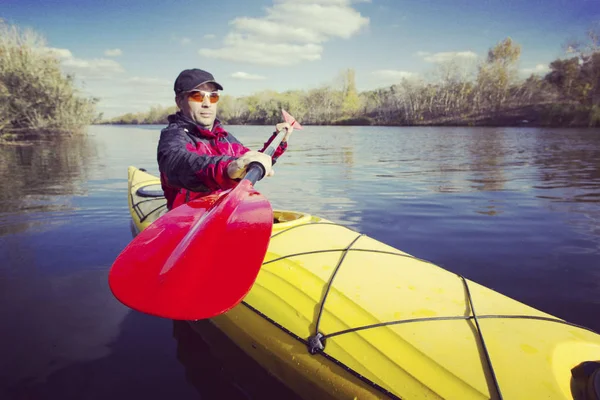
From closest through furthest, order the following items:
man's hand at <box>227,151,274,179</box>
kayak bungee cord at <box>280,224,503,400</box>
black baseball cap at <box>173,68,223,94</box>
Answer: kayak bungee cord at <box>280,224,503,400</box>
man's hand at <box>227,151,274,179</box>
black baseball cap at <box>173,68,223,94</box>

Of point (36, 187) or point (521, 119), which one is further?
point (521, 119)

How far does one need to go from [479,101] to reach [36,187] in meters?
58.5

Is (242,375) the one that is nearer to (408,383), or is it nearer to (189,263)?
(189,263)

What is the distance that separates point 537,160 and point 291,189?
9.64m

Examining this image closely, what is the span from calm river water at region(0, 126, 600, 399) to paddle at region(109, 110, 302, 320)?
35.9 inches

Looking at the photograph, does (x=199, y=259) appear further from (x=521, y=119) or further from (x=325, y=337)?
(x=521, y=119)

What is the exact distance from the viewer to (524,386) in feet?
5.11

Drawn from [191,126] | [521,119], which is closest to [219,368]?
[191,126]

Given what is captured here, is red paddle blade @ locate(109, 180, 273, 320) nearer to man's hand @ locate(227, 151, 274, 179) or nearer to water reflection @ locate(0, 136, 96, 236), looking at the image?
man's hand @ locate(227, 151, 274, 179)

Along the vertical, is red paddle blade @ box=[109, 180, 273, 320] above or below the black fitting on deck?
above

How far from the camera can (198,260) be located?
2.22 m

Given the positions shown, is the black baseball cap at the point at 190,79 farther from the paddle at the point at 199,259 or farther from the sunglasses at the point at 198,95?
the paddle at the point at 199,259

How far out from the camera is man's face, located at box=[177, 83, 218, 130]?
3029mm

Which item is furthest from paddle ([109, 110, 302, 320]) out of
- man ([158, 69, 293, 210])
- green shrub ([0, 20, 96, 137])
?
green shrub ([0, 20, 96, 137])
